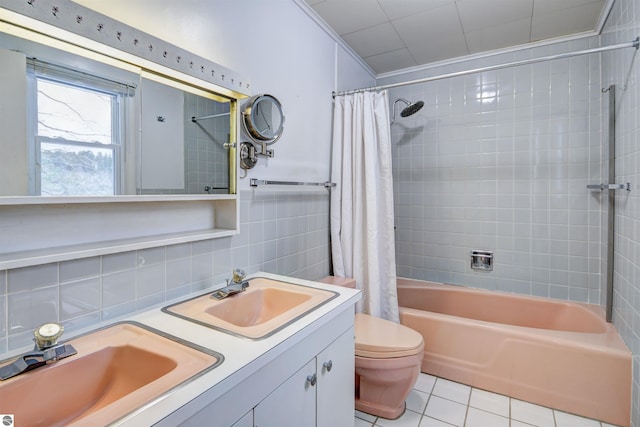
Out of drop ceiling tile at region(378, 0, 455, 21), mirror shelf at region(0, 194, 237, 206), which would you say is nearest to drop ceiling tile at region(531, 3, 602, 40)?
drop ceiling tile at region(378, 0, 455, 21)

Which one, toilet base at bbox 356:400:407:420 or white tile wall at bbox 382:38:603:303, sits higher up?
white tile wall at bbox 382:38:603:303

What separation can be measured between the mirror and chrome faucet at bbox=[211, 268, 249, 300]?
0.69m

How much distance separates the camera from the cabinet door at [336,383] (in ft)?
3.71

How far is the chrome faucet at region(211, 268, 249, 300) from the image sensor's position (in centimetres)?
127

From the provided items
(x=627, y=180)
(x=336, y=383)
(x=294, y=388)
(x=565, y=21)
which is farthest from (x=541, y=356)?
(x=565, y=21)

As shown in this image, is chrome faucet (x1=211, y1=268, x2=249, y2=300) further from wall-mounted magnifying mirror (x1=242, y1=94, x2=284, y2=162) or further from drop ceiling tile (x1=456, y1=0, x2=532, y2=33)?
drop ceiling tile (x1=456, y1=0, x2=532, y2=33)

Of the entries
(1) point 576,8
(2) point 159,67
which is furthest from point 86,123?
(1) point 576,8

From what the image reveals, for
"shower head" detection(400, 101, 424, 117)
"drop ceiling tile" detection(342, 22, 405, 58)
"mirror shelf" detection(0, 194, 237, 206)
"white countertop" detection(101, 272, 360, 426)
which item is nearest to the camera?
"white countertop" detection(101, 272, 360, 426)

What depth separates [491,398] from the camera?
1859mm

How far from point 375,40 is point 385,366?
2.21 metres

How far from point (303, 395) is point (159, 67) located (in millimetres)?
1234

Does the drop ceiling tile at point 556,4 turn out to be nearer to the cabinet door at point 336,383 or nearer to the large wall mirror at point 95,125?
the large wall mirror at point 95,125

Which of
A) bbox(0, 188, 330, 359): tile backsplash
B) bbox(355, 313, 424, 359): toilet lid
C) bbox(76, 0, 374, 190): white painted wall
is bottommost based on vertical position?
bbox(355, 313, 424, 359): toilet lid

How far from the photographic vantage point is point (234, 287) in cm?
130
